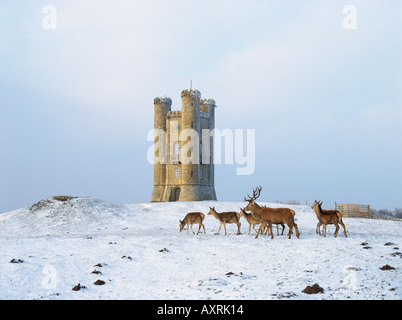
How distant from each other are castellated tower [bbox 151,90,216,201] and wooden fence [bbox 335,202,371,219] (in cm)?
2206

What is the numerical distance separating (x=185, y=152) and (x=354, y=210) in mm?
25272

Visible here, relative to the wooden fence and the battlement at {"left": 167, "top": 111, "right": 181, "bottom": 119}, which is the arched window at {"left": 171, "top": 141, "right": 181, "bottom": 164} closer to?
the battlement at {"left": 167, "top": 111, "right": 181, "bottom": 119}

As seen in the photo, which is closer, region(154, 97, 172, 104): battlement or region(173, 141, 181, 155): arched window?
region(173, 141, 181, 155): arched window

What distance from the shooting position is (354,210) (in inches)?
1394

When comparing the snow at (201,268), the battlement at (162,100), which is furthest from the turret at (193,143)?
the snow at (201,268)

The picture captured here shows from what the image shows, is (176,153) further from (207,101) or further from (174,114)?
(207,101)

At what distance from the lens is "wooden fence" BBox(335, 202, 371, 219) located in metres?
35.1

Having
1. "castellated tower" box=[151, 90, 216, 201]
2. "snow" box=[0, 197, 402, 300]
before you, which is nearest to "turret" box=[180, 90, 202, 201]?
"castellated tower" box=[151, 90, 216, 201]

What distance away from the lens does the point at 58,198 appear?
33.4 metres

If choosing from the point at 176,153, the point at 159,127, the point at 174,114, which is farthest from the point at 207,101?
the point at 176,153
